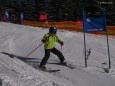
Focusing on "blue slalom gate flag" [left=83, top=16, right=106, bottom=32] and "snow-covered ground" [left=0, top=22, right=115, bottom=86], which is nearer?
"snow-covered ground" [left=0, top=22, right=115, bottom=86]

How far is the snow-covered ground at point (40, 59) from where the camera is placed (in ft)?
34.5

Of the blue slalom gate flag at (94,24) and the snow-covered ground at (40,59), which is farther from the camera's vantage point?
the blue slalom gate flag at (94,24)

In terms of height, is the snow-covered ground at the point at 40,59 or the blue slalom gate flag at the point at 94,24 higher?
the blue slalom gate flag at the point at 94,24

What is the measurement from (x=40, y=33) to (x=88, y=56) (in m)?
7.24

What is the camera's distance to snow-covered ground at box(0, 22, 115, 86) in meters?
10.5

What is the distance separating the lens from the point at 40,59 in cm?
1728

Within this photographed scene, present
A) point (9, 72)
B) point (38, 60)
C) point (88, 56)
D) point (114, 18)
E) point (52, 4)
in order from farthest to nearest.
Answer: point (52, 4) < point (114, 18) < point (88, 56) < point (38, 60) < point (9, 72)

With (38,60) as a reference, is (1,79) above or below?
above

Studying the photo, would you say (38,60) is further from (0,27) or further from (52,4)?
(52,4)

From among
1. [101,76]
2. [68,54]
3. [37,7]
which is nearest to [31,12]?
[37,7]

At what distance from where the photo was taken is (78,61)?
A: 1716 cm

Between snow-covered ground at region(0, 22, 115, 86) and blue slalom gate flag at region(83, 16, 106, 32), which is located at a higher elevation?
blue slalom gate flag at region(83, 16, 106, 32)

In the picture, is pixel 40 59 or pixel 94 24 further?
pixel 40 59

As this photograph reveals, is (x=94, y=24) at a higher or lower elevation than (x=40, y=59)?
higher
